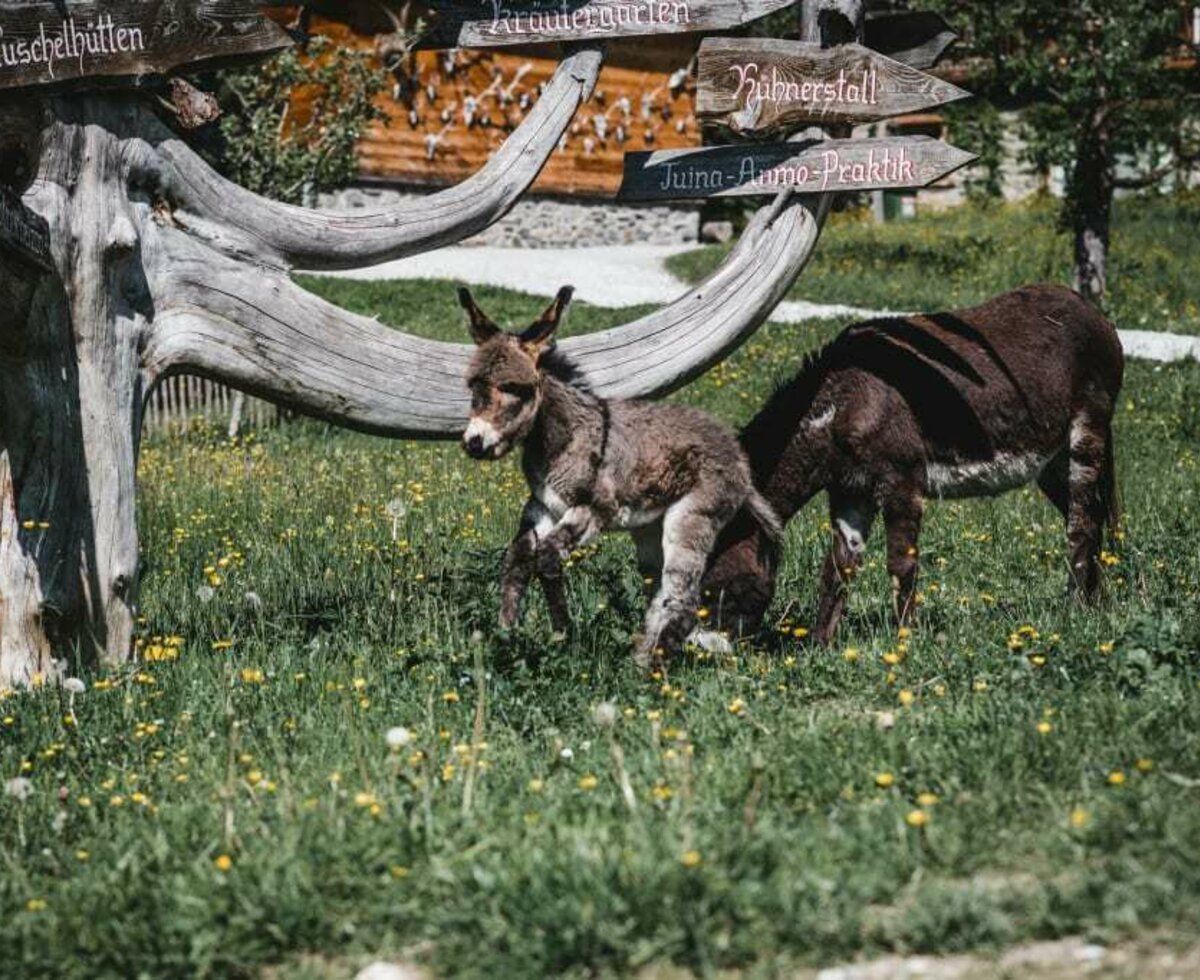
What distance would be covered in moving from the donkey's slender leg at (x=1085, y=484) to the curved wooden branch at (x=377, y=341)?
241 cm

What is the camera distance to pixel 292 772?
5715mm

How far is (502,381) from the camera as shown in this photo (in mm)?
6812

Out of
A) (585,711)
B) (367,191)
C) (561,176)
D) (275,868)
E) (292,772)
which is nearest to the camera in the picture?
(275,868)

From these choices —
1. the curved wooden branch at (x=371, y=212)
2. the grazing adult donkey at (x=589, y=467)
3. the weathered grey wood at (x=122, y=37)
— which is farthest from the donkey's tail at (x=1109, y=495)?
the weathered grey wood at (x=122, y=37)

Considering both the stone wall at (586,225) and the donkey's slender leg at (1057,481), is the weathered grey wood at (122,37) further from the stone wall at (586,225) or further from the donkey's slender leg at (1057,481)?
the stone wall at (586,225)

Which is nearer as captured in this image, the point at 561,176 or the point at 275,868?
the point at 275,868

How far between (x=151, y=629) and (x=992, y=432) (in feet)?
15.1

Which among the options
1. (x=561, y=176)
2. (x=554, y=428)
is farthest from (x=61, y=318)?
(x=561, y=176)

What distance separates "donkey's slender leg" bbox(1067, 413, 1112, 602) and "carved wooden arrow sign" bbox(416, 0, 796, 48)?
10.7 ft

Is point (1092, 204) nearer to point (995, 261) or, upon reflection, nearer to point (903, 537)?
point (995, 261)

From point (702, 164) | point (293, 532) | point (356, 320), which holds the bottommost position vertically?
point (293, 532)

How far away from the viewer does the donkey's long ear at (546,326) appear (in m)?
6.98

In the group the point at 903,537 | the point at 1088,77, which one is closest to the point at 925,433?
the point at 903,537

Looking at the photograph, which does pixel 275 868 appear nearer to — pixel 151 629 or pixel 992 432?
pixel 151 629
